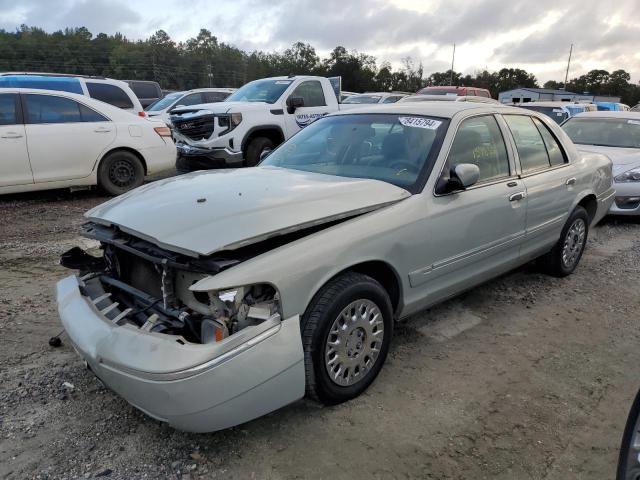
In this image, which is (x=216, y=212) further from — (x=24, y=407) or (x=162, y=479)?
(x=24, y=407)

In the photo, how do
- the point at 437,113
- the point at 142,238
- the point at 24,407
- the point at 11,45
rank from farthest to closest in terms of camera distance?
the point at 11,45 → the point at 437,113 → the point at 24,407 → the point at 142,238

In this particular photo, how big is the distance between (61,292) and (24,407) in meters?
0.68

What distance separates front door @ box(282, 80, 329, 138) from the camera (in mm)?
10276

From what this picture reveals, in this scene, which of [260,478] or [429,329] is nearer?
[260,478]

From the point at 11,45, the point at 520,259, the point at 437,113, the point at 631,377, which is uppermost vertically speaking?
the point at 11,45

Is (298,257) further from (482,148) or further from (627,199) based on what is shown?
(627,199)

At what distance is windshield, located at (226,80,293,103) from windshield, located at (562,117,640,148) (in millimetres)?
5521

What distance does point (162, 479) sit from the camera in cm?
243

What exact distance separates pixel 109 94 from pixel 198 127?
187 cm

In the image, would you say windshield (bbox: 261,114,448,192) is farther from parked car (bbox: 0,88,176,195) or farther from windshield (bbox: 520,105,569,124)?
windshield (bbox: 520,105,569,124)

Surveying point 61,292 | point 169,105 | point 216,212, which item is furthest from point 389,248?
point 169,105

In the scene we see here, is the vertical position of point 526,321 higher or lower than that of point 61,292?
lower

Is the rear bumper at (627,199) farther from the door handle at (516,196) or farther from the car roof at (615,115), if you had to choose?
the door handle at (516,196)

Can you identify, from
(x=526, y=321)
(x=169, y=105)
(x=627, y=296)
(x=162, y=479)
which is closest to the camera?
(x=162, y=479)
